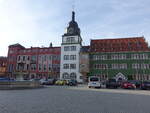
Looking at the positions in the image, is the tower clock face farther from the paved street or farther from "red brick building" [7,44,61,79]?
the paved street

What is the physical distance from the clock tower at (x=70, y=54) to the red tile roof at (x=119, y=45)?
6.42 metres

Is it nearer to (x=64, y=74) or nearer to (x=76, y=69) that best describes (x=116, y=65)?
(x=76, y=69)

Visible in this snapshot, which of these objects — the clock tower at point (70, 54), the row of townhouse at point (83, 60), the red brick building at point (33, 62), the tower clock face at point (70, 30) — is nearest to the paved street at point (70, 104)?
the row of townhouse at point (83, 60)

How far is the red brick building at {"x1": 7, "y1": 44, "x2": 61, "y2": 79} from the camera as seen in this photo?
195ft

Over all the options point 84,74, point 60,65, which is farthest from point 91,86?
point 60,65

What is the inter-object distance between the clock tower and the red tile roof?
21.1 ft

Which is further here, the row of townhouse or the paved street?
the row of townhouse

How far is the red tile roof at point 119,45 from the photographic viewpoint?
5228 centimetres

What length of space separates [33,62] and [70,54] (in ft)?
56.4

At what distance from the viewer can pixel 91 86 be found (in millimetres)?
29594

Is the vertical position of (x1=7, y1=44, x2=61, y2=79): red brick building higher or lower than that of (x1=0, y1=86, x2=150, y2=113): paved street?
higher

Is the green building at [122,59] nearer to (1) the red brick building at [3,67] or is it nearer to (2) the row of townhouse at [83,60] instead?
(2) the row of townhouse at [83,60]

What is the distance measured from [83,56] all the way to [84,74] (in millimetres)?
6308

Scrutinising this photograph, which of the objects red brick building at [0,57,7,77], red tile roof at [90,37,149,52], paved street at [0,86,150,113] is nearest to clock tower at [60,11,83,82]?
red tile roof at [90,37,149,52]
